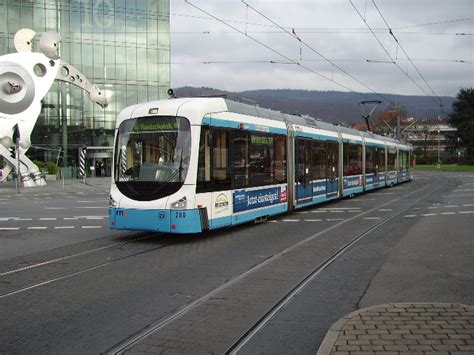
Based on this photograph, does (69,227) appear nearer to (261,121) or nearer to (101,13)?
(261,121)

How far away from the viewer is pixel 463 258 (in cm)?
917

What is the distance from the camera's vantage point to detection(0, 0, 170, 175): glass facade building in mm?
53625

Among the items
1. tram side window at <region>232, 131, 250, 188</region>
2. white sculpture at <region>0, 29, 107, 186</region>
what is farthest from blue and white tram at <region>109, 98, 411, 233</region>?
white sculpture at <region>0, 29, 107, 186</region>

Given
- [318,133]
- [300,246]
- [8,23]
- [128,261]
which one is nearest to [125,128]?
[128,261]

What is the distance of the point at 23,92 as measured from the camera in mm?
35094

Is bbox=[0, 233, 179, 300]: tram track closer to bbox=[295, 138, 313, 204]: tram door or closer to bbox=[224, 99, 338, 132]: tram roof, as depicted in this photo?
bbox=[224, 99, 338, 132]: tram roof

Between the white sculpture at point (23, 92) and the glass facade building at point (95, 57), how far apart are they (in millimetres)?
17238

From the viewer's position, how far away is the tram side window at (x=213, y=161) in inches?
442

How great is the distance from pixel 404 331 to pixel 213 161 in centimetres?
708

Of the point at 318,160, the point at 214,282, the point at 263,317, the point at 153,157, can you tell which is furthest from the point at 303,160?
the point at 263,317

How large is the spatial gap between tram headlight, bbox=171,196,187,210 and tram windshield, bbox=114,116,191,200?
9.8 inches

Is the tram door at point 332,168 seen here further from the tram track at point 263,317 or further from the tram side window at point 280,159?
the tram track at point 263,317

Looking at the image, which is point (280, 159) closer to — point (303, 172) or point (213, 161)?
point (303, 172)

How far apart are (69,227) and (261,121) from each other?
5.69m
